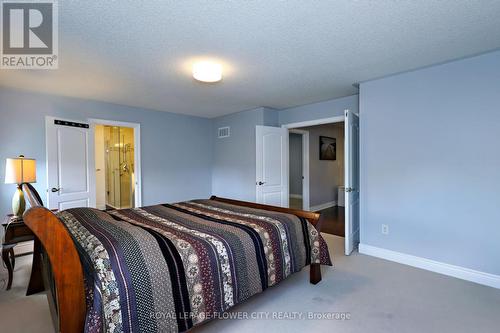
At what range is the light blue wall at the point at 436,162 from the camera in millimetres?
2379

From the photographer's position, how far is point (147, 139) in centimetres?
458

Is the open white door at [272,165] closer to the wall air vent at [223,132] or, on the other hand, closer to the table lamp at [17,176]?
the wall air vent at [223,132]

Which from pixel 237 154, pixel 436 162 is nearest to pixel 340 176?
pixel 237 154

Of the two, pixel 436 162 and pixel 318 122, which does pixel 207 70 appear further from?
pixel 436 162

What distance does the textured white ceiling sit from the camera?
5.52 ft

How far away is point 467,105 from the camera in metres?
2.48

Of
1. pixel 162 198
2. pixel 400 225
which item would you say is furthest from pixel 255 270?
pixel 162 198

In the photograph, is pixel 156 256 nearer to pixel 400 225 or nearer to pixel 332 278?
pixel 332 278

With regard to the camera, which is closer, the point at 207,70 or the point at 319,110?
the point at 207,70

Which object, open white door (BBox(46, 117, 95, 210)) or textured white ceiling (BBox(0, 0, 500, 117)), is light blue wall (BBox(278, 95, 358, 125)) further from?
open white door (BBox(46, 117, 95, 210))

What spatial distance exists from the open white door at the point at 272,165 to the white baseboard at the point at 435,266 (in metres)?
1.69

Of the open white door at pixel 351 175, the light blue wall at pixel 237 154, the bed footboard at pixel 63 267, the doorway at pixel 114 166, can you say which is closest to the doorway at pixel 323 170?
the light blue wall at pixel 237 154

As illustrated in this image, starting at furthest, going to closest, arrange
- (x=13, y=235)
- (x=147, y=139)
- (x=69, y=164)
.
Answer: (x=147, y=139) → (x=69, y=164) → (x=13, y=235)

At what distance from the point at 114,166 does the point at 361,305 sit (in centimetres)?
645
